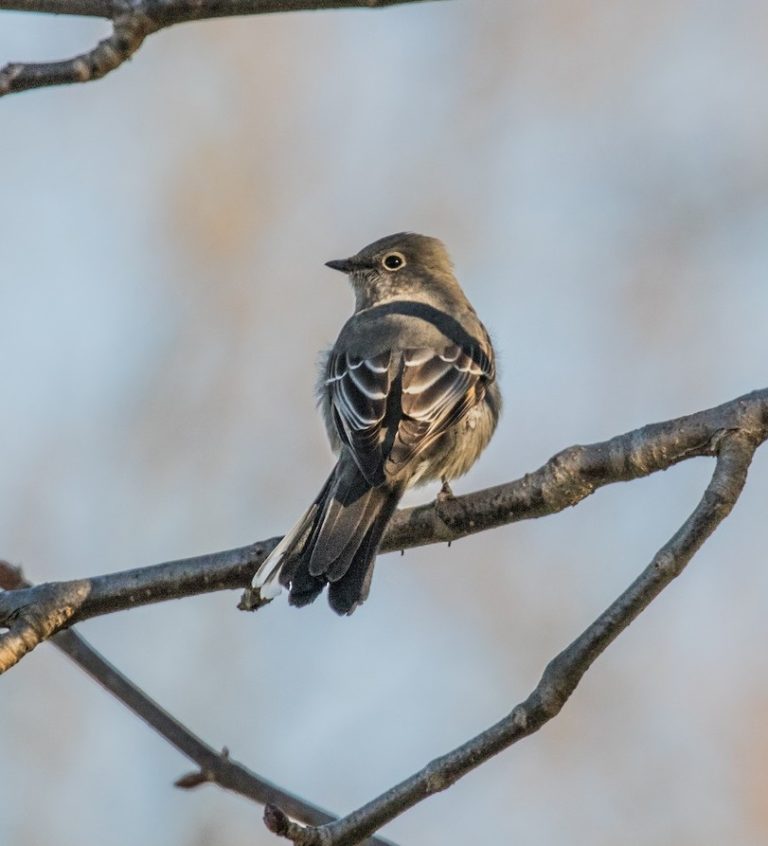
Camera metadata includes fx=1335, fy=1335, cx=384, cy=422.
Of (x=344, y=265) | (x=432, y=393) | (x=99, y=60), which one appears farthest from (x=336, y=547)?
(x=344, y=265)

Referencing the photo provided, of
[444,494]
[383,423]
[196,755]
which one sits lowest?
[196,755]

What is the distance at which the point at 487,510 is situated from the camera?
4.94m

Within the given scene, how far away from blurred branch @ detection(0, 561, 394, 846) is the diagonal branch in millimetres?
152

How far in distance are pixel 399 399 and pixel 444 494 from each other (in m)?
0.59

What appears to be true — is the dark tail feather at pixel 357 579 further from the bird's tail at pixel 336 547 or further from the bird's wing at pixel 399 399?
→ the bird's wing at pixel 399 399

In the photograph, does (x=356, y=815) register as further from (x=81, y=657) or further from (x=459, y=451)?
(x=459, y=451)

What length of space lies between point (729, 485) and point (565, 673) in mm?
863

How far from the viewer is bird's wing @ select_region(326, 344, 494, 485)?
5.75 metres

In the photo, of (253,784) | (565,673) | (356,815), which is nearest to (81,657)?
(253,784)

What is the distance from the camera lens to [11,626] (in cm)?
447

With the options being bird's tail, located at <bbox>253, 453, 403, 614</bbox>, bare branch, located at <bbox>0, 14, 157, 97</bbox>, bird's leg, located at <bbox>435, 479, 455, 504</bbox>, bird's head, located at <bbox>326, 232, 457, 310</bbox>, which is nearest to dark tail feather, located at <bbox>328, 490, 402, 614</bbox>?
bird's tail, located at <bbox>253, 453, 403, 614</bbox>

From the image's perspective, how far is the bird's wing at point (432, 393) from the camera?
19.0 ft

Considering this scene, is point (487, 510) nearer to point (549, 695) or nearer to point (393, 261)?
point (549, 695)

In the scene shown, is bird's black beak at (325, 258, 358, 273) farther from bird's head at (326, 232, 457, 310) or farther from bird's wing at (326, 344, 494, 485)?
bird's wing at (326, 344, 494, 485)
